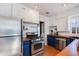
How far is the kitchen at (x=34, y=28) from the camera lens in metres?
2.47

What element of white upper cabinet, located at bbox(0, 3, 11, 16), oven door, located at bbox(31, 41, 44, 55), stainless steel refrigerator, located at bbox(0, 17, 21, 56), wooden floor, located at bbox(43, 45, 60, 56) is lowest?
wooden floor, located at bbox(43, 45, 60, 56)

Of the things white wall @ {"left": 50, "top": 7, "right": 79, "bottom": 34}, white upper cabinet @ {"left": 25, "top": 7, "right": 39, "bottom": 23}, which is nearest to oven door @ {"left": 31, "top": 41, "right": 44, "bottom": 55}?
white upper cabinet @ {"left": 25, "top": 7, "right": 39, "bottom": 23}

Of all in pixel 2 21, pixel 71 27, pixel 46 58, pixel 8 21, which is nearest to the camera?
pixel 46 58

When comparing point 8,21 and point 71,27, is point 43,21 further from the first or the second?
point 8,21

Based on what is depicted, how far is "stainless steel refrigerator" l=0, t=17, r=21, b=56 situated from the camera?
93.7 inches

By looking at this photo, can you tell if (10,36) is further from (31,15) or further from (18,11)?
(31,15)

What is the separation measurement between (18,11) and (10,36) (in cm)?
146

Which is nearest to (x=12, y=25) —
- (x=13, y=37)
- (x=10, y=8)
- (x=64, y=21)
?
(x=13, y=37)

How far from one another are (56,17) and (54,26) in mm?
679

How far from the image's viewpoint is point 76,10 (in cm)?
503

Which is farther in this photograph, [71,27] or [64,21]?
[64,21]

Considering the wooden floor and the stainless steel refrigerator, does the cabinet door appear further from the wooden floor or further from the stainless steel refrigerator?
the wooden floor

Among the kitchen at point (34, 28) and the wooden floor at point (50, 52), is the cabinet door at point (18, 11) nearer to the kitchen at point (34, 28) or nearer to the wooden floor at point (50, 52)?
the kitchen at point (34, 28)

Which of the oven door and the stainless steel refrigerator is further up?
the stainless steel refrigerator
